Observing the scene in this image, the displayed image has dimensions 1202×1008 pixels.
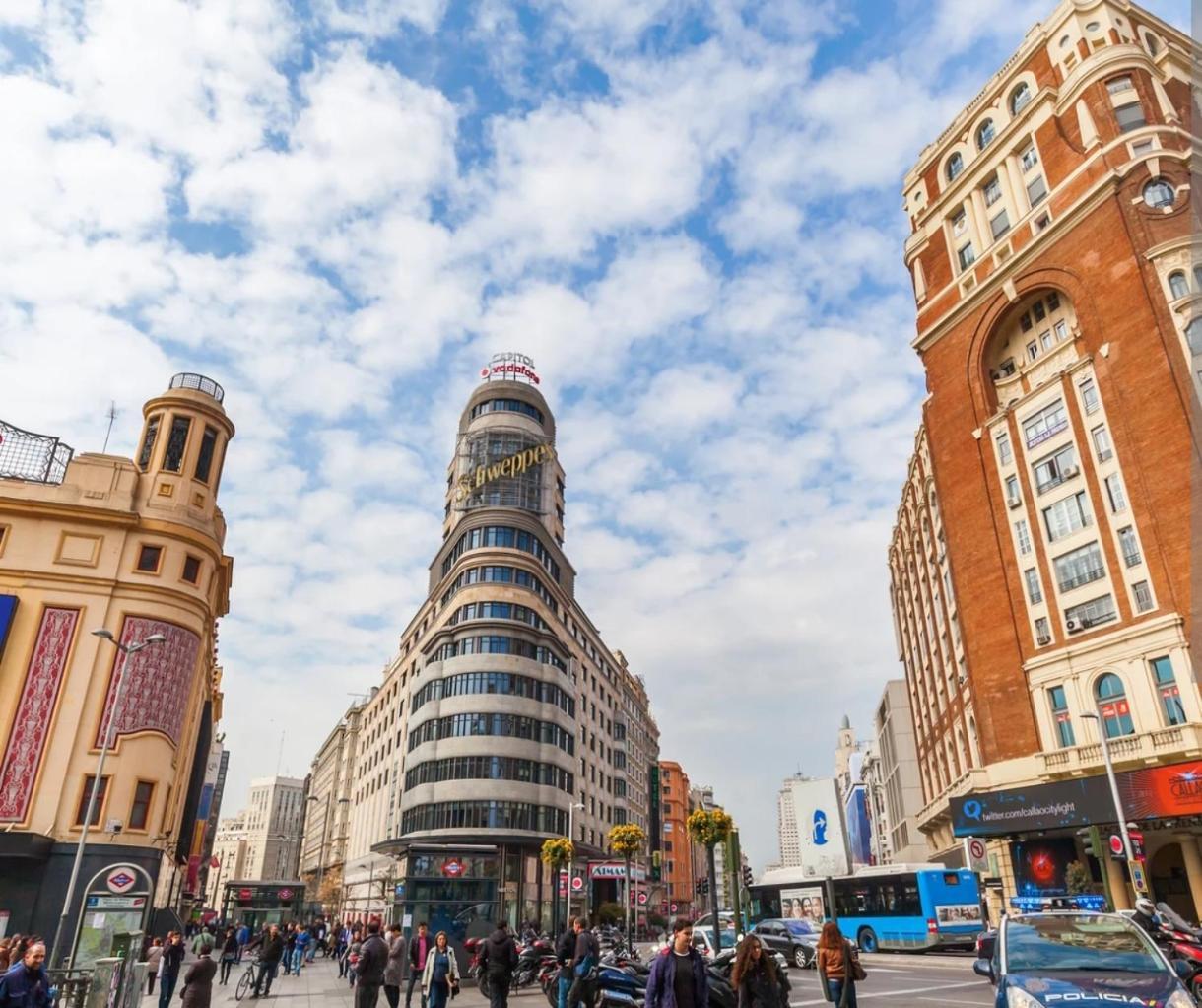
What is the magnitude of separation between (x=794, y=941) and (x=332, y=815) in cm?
8515

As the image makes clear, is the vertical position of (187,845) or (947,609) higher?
(947,609)

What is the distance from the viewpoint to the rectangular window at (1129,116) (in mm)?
40750

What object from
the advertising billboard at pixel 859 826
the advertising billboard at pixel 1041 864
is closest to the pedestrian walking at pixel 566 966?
the advertising billboard at pixel 1041 864

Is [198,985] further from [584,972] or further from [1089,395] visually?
[1089,395]

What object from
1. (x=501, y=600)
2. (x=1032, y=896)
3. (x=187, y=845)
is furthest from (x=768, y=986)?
(x=187, y=845)

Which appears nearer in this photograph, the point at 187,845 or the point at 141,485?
the point at 141,485

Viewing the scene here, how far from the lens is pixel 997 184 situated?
47.1 meters

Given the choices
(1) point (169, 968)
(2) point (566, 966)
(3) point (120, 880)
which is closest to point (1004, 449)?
(2) point (566, 966)

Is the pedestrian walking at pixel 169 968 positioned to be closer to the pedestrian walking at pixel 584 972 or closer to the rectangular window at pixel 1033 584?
the pedestrian walking at pixel 584 972

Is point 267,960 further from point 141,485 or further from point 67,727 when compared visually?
point 141,485

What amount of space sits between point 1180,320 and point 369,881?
68.1 meters

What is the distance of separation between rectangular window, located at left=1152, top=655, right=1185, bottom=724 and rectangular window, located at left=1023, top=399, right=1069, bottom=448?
12234mm

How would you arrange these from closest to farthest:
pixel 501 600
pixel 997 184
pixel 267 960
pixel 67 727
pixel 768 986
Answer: pixel 768 986, pixel 267 960, pixel 67 727, pixel 997 184, pixel 501 600

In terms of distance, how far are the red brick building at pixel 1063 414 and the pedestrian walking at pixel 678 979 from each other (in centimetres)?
3033
